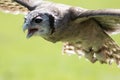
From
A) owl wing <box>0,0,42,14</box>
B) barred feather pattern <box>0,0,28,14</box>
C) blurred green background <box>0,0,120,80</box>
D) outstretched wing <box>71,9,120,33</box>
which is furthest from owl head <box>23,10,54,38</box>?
blurred green background <box>0,0,120,80</box>

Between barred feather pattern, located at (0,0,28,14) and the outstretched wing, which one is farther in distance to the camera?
barred feather pattern, located at (0,0,28,14)

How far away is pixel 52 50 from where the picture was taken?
17.2 metres

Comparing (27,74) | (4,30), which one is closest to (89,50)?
(27,74)

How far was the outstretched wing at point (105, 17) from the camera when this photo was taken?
40.3 feet

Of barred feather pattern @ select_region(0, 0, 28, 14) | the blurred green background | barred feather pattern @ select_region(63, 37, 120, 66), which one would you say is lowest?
the blurred green background

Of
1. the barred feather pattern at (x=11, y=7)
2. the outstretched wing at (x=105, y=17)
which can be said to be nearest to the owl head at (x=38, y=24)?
the outstretched wing at (x=105, y=17)

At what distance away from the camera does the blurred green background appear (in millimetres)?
15820

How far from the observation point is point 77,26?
12.8 meters

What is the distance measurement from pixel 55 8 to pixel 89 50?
1.00 meters

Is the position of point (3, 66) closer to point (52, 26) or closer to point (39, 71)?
point (39, 71)

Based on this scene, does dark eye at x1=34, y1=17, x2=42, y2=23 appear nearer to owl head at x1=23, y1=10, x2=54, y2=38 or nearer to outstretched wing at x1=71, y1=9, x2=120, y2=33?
owl head at x1=23, y1=10, x2=54, y2=38

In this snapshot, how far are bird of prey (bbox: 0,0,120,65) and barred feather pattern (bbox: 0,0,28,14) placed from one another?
0.48 m

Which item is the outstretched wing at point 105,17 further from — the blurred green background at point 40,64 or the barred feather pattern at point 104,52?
the blurred green background at point 40,64

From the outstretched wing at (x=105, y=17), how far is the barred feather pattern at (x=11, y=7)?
5.48 feet
